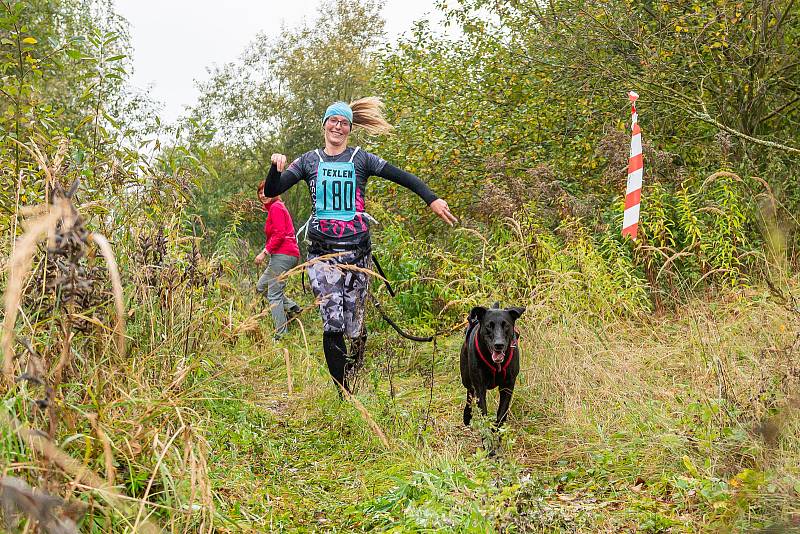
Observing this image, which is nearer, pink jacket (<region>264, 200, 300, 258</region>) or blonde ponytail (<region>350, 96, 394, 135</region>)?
blonde ponytail (<region>350, 96, 394, 135</region>)

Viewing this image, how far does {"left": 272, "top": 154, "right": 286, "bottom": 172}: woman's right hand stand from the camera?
18.1ft

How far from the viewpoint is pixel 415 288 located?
30.5ft

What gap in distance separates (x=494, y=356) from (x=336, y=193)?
5.89 ft

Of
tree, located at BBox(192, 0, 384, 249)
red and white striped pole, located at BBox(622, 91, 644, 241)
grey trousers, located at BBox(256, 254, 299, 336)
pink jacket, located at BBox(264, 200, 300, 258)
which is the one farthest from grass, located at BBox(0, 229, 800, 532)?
tree, located at BBox(192, 0, 384, 249)

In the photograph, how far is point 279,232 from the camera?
9.77m

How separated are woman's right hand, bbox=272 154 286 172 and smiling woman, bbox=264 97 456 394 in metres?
0.02

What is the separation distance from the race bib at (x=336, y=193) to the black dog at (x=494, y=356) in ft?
4.25

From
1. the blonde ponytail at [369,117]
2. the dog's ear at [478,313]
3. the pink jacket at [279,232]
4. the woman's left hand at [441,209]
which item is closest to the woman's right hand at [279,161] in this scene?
the blonde ponytail at [369,117]

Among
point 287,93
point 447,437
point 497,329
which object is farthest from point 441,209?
point 287,93

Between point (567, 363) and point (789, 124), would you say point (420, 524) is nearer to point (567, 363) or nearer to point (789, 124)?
→ point (567, 363)

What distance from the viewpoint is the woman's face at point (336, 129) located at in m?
5.95

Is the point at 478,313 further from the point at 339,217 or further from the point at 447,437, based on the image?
the point at 339,217

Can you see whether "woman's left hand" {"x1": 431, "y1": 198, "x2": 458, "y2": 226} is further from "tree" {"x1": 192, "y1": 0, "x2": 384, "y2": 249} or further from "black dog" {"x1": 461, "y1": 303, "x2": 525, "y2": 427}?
"tree" {"x1": 192, "y1": 0, "x2": 384, "y2": 249}

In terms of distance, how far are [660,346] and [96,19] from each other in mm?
27827
